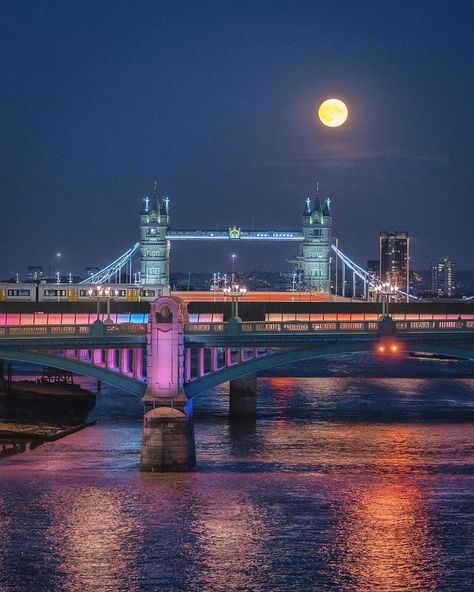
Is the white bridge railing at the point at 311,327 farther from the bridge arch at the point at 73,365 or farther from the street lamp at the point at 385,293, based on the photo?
the bridge arch at the point at 73,365

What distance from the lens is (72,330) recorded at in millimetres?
58281

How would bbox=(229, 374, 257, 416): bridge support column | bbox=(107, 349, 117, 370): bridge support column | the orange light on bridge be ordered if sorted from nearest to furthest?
bbox=(107, 349, 117, 370): bridge support column → the orange light on bridge → bbox=(229, 374, 257, 416): bridge support column

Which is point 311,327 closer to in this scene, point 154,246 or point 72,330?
point 72,330

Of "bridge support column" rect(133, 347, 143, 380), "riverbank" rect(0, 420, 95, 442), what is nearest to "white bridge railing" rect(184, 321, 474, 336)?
"bridge support column" rect(133, 347, 143, 380)

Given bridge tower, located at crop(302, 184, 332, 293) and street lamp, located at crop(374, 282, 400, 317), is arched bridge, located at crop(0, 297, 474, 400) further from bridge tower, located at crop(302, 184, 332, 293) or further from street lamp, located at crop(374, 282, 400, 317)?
bridge tower, located at crop(302, 184, 332, 293)

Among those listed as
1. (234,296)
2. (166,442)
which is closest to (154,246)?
(234,296)

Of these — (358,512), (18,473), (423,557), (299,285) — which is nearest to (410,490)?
(358,512)

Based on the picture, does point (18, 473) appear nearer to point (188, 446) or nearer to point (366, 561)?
point (188, 446)

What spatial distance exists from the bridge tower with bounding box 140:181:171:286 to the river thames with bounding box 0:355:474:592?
9081cm

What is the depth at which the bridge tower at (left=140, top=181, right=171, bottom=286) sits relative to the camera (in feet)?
531

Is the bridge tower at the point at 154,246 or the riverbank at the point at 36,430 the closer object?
the riverbank at the point at 36,430

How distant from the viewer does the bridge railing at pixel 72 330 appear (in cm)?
5759

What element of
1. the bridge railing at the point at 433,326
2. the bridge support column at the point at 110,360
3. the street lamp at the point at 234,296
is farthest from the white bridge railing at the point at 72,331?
the bridge railing at the point at 433,326

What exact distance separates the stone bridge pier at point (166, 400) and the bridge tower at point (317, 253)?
102 meters
